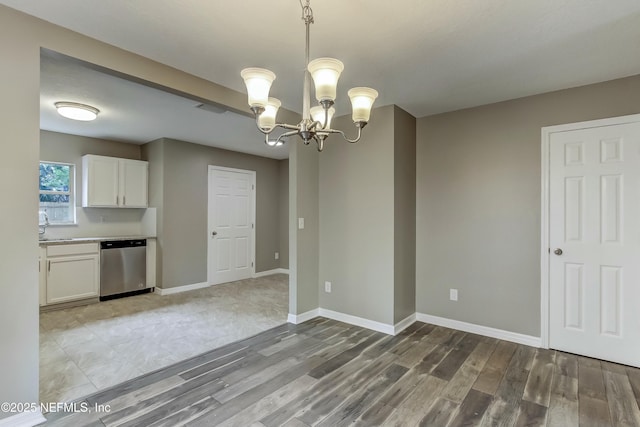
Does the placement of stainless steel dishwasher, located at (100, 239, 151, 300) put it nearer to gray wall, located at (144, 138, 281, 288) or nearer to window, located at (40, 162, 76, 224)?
gray wall, located at (144, 138, 281, 288)

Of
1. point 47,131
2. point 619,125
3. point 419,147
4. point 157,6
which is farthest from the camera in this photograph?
point 47,131

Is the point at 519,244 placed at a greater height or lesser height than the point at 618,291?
greater

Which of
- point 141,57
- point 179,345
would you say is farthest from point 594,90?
point 179,345

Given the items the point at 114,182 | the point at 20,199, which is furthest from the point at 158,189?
the point at 20,199

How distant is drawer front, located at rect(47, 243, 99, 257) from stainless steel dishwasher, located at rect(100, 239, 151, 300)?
0.11 meters

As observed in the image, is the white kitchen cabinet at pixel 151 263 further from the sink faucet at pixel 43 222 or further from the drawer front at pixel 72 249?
the sink faucet at pixel 43 222

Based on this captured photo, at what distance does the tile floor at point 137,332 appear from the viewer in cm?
249

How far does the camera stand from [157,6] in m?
1.83

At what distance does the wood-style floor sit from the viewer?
197cm

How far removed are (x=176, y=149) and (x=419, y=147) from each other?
373cm

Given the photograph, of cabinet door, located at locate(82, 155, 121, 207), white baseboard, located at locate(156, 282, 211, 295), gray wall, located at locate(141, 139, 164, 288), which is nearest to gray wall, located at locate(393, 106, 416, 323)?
white baseboard, located at locate(156, 282, 211, 295)

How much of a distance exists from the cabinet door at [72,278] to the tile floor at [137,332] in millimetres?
195

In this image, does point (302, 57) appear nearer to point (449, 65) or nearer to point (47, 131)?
point (449, 65)

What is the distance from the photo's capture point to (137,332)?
337 cm
